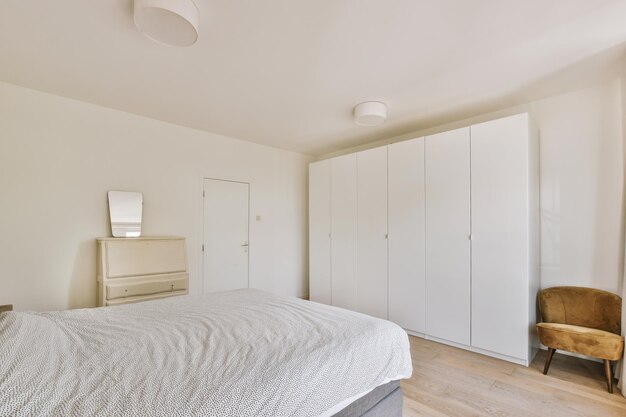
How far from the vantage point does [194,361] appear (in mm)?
1365

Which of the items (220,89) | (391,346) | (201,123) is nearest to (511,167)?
(391,346)

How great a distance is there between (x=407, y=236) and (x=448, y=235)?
491mm

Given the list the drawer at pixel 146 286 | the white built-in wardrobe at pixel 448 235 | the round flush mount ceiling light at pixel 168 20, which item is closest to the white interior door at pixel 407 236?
the white built-in wardrobe at pixel 448 235

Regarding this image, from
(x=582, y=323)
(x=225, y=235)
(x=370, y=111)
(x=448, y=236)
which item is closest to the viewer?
(x=582, y=323)

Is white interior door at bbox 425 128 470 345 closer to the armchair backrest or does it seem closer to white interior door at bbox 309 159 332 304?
the armchair backrest

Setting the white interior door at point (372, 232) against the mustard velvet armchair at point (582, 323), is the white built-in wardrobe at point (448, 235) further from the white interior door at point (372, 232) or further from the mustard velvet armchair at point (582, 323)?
the mustard velvet armchair at point (582, 323)

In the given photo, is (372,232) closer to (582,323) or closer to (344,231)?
(344,231)

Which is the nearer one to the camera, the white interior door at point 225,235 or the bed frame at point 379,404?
the bed frame at point 379,404

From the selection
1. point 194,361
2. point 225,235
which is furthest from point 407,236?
point 194,361

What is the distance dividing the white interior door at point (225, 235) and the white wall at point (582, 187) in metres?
3.73

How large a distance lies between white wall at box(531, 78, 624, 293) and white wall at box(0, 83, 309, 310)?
12.8 ft

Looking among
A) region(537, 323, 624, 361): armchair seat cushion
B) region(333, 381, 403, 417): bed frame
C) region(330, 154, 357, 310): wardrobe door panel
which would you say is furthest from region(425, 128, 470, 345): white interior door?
region(333, 381, 403, 417): bed frame

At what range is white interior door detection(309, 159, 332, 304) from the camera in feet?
15.5

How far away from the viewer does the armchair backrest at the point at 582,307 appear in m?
2.65
